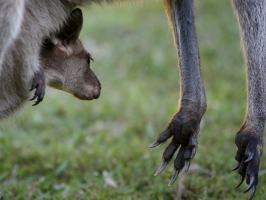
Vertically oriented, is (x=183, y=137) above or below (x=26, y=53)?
below

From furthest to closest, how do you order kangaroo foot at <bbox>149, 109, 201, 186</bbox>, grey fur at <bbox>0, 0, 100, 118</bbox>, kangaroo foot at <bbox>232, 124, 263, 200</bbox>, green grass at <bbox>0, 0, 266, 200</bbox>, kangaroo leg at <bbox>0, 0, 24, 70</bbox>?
green grass at <bbox>0, 0, 266, 200</bbox>, kangaroo foot at <bbox>149, 109, 201, 186</bbox>, kangaroo foot at <bbox>232, 124, 263, 200</bbox>, grey fur at <bbox>0, 0, 100, 118</bbox>, kangaroo leg at <bbox>0, 0, 24, 70</bbox>

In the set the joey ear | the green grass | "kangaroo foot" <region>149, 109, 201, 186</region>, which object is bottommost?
the green grass

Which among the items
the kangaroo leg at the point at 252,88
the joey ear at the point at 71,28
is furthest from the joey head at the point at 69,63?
the kangaroo leg at the point at 252,88

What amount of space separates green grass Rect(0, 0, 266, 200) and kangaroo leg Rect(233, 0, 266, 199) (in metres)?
0.54

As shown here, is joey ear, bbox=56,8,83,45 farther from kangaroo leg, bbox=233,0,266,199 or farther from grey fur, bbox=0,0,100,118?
kangaroo leg, bbox=233,0,266,199

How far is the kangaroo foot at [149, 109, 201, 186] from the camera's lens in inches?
166

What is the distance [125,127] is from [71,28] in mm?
2444

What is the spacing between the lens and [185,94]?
4441 mm

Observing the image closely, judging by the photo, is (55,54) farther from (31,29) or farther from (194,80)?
(194,80)

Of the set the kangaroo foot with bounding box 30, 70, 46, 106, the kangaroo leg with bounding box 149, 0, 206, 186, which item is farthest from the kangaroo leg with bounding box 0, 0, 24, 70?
the kangaroo leg with bounding box 149, 0, 206, 186

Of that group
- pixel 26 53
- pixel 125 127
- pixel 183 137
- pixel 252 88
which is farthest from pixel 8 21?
pixel 125 127

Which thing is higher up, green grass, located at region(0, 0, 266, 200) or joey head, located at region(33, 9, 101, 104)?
joey head, located at region(33, 9, 101, 104)

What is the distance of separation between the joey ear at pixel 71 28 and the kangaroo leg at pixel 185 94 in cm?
78

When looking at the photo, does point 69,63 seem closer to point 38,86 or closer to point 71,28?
point 71,28
